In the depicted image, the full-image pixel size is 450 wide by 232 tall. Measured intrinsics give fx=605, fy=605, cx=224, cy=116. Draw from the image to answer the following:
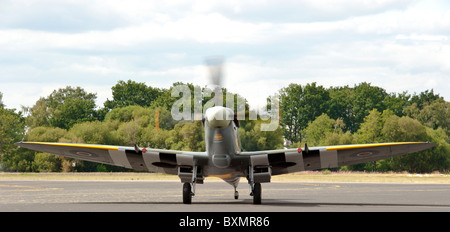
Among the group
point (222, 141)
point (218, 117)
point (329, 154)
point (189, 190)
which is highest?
point (218, 117)

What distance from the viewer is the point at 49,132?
9588 cm

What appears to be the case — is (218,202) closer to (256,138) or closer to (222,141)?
(222,141)

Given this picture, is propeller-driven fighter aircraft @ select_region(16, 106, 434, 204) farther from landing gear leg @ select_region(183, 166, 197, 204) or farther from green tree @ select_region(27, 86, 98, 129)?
green tree @ select_region(27, 86, 98, 129)

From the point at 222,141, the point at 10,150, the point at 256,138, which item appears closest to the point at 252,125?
the point at 256,138

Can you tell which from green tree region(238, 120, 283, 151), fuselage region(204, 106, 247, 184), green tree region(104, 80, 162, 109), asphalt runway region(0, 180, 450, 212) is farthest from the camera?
green tree region(104, 80, 162, 109)

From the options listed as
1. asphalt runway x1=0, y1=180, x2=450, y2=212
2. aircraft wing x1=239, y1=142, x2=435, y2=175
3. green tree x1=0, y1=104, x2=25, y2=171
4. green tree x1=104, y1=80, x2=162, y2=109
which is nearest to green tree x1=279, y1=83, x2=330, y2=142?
green tree x1=104, y1=80, x2=162, y2=109

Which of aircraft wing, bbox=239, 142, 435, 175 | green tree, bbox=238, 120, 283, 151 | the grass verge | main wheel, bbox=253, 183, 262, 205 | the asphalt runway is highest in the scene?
green tree, bbox=238, 120, 283, 151

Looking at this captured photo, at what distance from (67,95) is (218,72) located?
13260 centimetres

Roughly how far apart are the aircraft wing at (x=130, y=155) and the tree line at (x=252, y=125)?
30763mm

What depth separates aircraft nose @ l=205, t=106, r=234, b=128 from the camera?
71.4 ft

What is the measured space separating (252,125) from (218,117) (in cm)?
6046

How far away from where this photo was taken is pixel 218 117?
21750 millimetres

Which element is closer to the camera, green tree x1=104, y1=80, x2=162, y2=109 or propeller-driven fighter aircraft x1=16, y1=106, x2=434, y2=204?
propeller-driven fighter aircraft x1=16, y1=106, x2=434, y2=204
